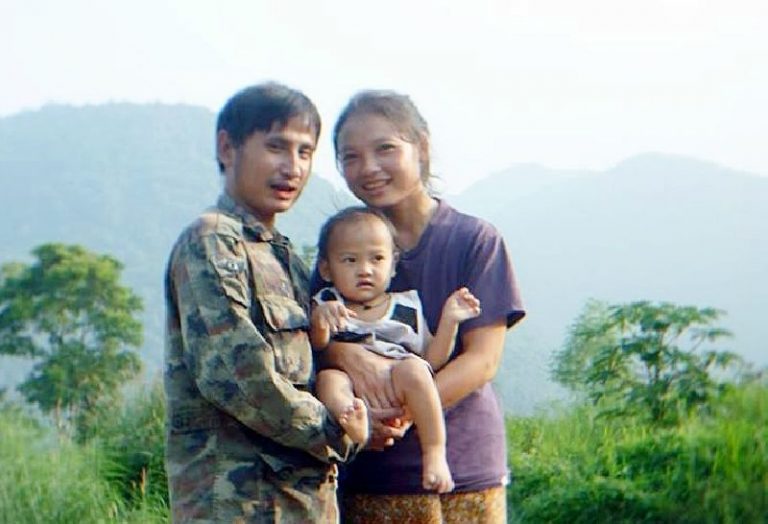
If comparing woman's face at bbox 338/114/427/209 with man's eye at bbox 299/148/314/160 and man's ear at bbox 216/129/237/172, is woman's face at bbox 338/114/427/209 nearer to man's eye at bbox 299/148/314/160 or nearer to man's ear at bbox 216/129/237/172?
man's eye at bbox 299/148/314/160

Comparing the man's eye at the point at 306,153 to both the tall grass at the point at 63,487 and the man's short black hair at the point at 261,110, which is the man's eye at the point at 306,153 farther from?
the tall grass at the point at 63,487

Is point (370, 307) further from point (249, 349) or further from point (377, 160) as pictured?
point (249, 349)

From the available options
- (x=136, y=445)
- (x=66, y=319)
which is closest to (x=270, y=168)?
(x=136, y=445)

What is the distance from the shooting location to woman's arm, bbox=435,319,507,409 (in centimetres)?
272

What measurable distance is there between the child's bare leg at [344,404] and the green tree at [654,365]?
4.76 metres

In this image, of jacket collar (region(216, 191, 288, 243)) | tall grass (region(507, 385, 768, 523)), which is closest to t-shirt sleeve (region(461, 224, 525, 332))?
jacket collar (region(216, 191, 288, 243))

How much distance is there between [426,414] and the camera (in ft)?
8.70

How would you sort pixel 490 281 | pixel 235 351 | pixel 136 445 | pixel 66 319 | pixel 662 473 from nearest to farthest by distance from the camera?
pixel 235 351 < pixel 490 281 < pixel 662 473 < pixel 136 445 < pixel 66 319

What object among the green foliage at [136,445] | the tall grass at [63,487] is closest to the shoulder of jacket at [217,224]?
the tall grass at [63,487]

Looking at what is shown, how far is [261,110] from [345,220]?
34 centimetres

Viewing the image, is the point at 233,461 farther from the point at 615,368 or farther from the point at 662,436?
the point at 615,368

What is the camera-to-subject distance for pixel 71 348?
26562 millimetres

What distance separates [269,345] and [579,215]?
75.5m

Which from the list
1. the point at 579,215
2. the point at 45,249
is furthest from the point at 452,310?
the point at 579,215
